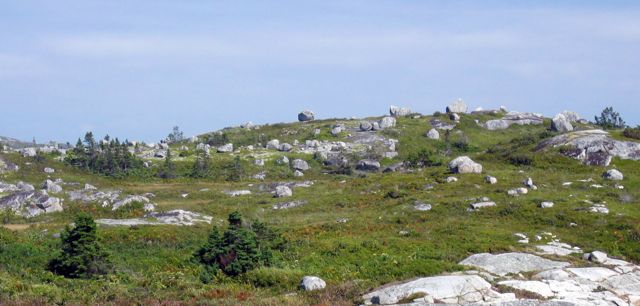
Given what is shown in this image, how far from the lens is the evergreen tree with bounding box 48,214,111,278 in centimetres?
2936

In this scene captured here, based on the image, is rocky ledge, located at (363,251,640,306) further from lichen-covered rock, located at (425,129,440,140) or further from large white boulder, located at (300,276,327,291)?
lichen-covered rock, located at (425,129,440,140)

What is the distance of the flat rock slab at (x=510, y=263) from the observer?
28297 millimetres

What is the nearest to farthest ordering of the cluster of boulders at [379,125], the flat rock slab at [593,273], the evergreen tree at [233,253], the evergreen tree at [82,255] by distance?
the flat rock slab at [593,273]
the evergreen tree at [233,253]
the evergreen tree at [82,255]
the cluster of boulders at [379,125]

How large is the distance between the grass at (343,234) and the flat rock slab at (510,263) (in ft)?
5.22

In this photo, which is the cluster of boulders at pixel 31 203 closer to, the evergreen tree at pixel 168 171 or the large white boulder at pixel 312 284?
the evergreen tree at pixel 168 171

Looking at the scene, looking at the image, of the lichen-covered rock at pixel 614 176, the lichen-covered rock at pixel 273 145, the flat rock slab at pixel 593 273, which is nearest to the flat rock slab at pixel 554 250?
the flat rock slab at pixel 593 273

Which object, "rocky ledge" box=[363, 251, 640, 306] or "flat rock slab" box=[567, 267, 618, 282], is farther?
"flat rock slab" box=[567, 267, 618, 282]

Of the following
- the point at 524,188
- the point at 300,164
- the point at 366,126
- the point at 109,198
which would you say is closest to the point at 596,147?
the point at 524,188

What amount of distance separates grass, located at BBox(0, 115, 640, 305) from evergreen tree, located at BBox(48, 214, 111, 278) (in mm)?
948

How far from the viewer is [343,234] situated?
141ft

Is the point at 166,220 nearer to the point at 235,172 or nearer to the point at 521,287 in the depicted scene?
the point at 521,287

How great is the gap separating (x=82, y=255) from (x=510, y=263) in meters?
20.2

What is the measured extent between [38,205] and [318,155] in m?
58.8

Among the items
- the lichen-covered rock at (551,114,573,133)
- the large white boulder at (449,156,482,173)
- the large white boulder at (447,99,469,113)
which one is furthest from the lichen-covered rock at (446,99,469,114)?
the large white boulder at (449,156,482,173)
